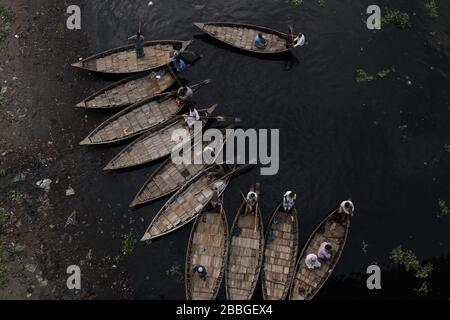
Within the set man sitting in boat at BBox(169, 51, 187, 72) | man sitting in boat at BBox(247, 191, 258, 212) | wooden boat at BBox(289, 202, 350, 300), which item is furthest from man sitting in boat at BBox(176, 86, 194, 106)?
wooden boat at BBox(289, 202, 350, 300)

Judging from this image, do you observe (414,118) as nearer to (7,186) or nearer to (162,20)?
(162,20)

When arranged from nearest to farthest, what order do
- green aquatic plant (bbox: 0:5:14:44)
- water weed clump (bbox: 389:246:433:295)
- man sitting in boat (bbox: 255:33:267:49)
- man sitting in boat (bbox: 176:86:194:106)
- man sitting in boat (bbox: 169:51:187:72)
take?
water weed clump (bbox: 389:246:433:295) → man sitting in boat (bbox: 176:86:194:106) → man sitting in boat (bbox: 169:51:187:72) → man sitting in boat (bbox: 255:33:267:49) → green aquatic plant (bbox: 0:5:14:44)

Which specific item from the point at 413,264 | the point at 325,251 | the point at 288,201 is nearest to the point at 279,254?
the point at 325,251

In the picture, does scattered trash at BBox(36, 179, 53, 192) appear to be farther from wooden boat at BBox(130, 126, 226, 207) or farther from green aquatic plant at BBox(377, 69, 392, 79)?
green aquatic plant at BBox(377, 69, 392, 79)

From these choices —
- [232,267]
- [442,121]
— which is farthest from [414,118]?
[232,267]

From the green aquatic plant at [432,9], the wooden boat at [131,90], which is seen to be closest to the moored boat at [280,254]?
the wooden boat at [131,90]
